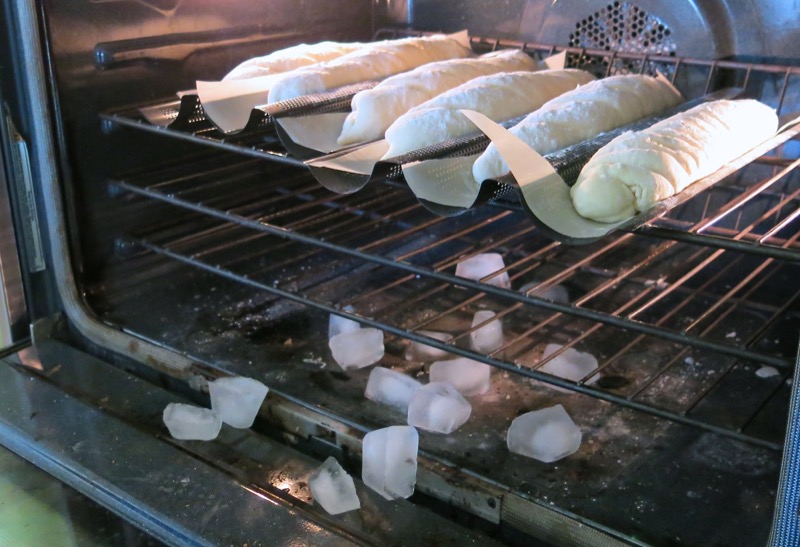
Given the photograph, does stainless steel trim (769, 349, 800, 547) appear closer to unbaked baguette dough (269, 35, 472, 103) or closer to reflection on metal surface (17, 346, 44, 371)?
unbaked baguette dough (269, 35, 472, 103)

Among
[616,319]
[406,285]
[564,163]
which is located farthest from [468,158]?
[406,285]

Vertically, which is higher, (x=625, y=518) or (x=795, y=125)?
(x=795, y=125)

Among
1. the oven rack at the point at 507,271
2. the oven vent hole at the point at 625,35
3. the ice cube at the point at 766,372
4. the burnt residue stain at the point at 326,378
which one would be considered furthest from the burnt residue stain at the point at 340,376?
the oven vent hole at the point at 625,35

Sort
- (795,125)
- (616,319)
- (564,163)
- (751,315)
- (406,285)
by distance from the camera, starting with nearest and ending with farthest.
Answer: (616,319), (564,163), (795,125), (751,315), (406,285)

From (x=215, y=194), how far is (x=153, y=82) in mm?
303

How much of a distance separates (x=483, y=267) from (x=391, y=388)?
43 centimetres

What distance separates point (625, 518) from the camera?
98cm

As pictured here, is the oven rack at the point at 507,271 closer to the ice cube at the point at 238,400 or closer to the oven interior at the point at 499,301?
the oven interior at the point at 499,301

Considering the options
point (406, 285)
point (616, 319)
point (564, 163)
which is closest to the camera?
point (616, 319)

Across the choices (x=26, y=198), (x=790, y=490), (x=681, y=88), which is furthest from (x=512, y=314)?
(x=26, y=198)

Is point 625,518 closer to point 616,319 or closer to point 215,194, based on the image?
point 616,319

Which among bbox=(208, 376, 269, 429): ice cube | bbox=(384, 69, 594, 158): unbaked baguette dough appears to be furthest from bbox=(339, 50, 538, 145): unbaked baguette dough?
bbox=(208, 376, 269, 429): ice cube

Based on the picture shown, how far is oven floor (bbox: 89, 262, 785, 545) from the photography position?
990 mm

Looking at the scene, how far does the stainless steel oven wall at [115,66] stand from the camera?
55.2 inches
